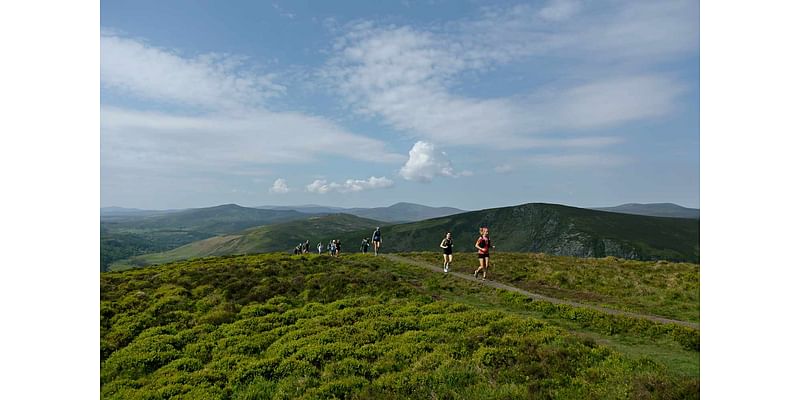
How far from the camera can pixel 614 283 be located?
27766 millimetres

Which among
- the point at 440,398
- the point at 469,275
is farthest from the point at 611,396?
the point at 469,275

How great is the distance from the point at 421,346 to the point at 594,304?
37.1ft

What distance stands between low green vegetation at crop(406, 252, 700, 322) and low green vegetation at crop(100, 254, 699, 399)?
4228mm

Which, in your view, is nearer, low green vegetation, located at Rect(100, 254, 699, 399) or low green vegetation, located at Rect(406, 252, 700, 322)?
low green vegetation, located at Rect(100, 254, 699, 399)

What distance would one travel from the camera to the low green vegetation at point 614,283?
860 inches

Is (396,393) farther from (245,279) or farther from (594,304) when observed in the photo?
(245,279)

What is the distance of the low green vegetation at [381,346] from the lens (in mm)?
12125

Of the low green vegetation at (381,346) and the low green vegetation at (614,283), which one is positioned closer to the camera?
the low green vegetation at (381,346)

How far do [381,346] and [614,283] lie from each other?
19.6 meters

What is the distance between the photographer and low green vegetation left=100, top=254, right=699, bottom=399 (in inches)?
477

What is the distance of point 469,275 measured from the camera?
30.6 metres

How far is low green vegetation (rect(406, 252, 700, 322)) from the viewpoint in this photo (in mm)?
21844

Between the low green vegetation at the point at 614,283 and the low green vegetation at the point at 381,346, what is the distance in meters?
4.23

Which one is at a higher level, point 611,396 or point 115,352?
point 611,396
